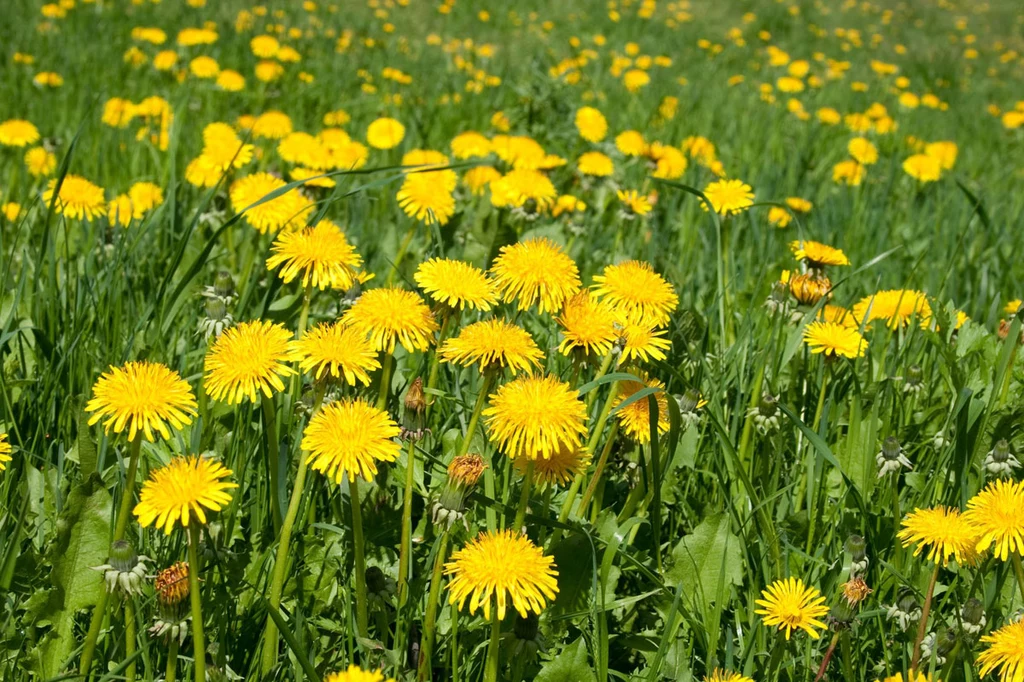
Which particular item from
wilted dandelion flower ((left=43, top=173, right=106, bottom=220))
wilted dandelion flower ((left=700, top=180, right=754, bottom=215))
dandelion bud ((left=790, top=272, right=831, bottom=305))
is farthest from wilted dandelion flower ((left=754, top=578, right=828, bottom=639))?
wilted dandelion flower ((left=43, top=173, right=106, bottom=220))

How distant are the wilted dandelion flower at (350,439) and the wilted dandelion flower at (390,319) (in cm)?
20

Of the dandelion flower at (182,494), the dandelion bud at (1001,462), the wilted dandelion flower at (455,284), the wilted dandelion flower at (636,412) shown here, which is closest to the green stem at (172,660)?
the dandelion flower at (182,494)

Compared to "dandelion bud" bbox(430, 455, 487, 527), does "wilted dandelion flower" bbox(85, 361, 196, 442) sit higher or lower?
higher

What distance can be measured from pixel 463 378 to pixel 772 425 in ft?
2.32

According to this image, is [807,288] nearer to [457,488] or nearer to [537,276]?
[537,276]

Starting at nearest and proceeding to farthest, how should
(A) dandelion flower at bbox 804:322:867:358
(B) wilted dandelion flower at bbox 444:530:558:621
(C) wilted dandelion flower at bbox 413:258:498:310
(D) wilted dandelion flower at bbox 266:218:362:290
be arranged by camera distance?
(B) wilted dandelion flower at bbox 444:530:558:621
(C) wilted dandelion flower at bbox 413:258:498:310
(D) wilted dandelion flower at bbox 266:218:362:290
(A) dandelion flower at bbox 804:322:867:358

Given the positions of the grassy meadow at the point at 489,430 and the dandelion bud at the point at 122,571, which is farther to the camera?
the grassy meadow at the point at 489,430

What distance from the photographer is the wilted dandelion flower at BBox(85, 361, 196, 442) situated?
121 cm

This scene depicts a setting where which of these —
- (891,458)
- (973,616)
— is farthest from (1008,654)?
(891,458)

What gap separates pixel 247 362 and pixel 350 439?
202mm

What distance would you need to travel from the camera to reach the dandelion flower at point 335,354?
135cm

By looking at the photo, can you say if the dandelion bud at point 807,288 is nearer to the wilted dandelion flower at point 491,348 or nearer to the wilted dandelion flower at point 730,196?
the wilted dandelion flower at point 730,196

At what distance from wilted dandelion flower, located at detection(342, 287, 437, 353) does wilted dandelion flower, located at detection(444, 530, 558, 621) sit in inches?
14.3

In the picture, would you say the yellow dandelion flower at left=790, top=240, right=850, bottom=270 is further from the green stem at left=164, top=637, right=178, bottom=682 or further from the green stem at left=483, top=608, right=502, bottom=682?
the green stem at left=164, top=637, right=178, bottom=682
